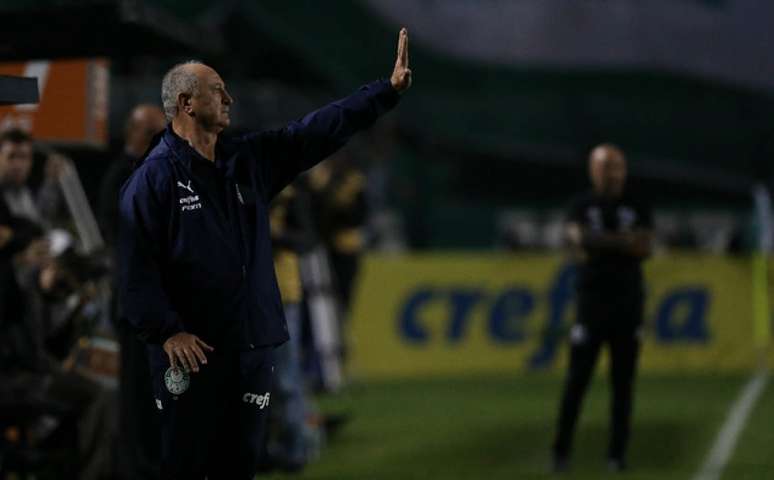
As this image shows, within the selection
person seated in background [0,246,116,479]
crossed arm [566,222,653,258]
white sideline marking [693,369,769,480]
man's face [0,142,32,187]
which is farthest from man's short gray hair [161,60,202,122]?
white sideline marking [693,369,769,480]

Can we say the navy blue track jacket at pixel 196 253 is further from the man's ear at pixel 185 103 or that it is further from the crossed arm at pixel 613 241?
the crossed arm at pixel 613 241

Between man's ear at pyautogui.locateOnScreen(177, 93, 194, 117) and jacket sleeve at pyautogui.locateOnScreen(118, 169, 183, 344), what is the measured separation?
0.95 feet

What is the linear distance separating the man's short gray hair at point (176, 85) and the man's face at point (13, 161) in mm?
2997

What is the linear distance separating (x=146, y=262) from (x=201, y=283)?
232mm

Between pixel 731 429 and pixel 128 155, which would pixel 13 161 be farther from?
pixel 731 429

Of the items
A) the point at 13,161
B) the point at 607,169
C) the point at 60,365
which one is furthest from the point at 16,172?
the point at 607,169

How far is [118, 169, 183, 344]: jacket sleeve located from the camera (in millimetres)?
6617

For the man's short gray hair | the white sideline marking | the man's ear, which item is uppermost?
the man's short gray hair

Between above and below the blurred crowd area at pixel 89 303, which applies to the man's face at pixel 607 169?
above

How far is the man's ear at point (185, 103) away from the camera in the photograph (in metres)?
6.76

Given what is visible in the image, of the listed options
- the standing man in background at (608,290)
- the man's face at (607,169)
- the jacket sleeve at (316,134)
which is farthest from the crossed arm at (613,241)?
the jacket sleeve at (316,134)

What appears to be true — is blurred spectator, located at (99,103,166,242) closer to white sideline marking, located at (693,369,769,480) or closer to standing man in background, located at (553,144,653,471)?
standing man in background, located at (553,144,653,471)

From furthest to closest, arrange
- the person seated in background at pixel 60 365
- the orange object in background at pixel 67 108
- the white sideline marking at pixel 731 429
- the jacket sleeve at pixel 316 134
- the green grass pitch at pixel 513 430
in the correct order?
the green grass pitch at pixel 513 430
the white sideline marking at pixel 731 429
the orange object in background at pixel 67 108
the person seated in background at pixel 60 365
the jacket sleeve at pixel 316 134

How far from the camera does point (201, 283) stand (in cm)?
667
